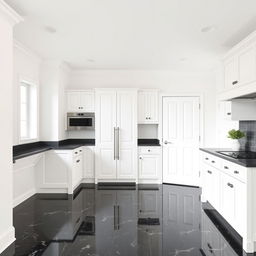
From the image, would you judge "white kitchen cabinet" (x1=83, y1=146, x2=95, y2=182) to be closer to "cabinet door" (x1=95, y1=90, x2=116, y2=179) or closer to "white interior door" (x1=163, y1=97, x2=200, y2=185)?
"cabinet door" (x1=95, y1=90, x2=116, y2=179)

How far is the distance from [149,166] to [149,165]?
0.07 ft

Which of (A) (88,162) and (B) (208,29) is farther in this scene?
(A) (88,162)

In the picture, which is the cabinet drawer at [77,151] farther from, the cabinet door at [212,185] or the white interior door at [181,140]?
the cabinet door at [212,185]

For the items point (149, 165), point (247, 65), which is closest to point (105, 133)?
point (149, 165)

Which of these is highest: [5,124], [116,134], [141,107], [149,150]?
[141,107]

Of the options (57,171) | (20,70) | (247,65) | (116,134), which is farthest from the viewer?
(116,134)

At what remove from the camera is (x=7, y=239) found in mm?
2311

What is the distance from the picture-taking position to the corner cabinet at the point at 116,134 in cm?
474

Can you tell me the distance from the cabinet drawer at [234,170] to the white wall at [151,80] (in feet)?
8.58

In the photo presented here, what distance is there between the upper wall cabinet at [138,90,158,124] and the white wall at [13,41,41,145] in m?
2.30

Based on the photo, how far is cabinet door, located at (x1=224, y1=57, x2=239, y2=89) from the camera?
3041 millimetres

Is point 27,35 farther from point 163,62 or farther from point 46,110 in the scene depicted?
point 163,62

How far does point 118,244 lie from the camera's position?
93.0 inches

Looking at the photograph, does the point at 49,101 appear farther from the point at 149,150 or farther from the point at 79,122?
the point at 149,150
